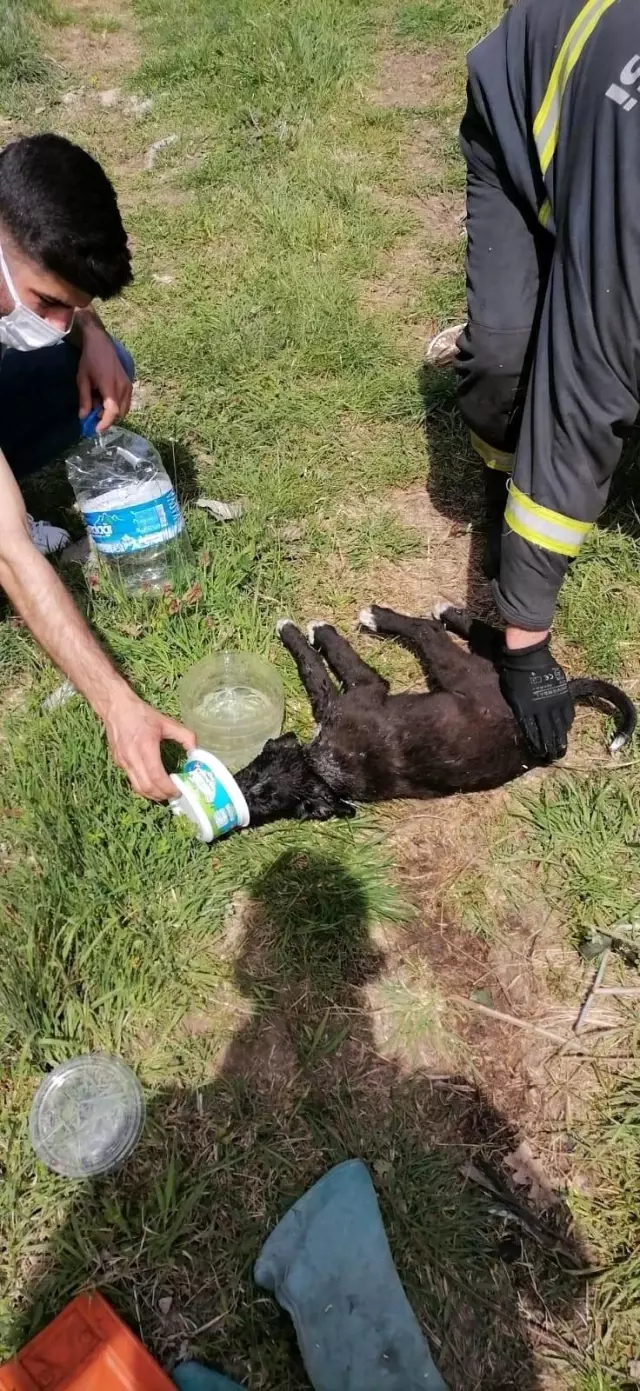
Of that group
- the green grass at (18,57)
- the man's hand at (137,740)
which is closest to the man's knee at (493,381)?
the man's hand at (137,740)

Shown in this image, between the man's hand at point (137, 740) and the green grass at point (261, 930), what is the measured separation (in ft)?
2.28

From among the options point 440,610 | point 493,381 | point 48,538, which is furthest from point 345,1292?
point 493,381

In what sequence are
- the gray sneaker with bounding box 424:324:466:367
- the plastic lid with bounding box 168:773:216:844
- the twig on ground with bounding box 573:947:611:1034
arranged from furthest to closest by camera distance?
the gray sneaker with bounding box 424:324:466:367, the twig on ground with bounding box 573:947:611:1034, the plastic lid with bounding box 168:773:216:844

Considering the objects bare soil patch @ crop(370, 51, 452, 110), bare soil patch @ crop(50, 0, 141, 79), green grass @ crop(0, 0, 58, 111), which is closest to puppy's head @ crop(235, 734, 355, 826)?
bare soil patch @ crop(370, 51, 452, 110)

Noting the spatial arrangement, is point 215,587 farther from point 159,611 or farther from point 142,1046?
point 142,1046

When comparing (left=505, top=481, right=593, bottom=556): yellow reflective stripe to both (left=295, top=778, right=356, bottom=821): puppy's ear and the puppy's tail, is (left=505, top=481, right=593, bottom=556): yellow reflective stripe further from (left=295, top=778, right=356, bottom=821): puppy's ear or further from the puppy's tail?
(left=295, top=778, right=356, bottom=821): puppy's ear

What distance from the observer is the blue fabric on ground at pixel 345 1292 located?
2057 mm

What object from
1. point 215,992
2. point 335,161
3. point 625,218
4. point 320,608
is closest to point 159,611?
point 320,608

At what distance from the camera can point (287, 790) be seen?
304 cm

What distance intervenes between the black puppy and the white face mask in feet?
4.85

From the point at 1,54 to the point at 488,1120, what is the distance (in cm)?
831

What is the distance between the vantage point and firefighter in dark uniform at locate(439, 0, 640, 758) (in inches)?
90.0

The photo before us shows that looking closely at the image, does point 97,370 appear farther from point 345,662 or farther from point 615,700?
point 615,700

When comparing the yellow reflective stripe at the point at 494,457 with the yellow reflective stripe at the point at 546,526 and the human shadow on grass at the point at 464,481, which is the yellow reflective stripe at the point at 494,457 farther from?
the yellow reflective stripe at the point at 546,526
